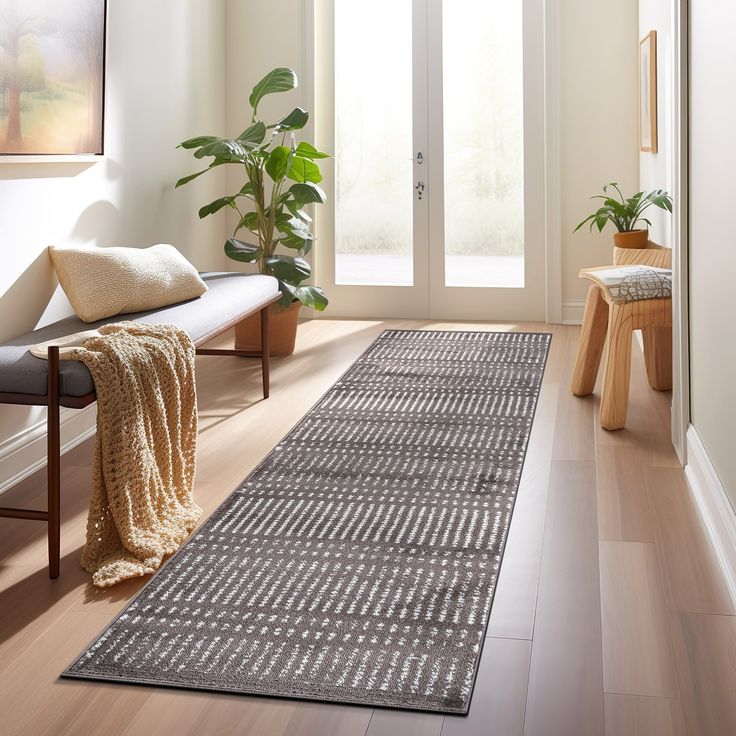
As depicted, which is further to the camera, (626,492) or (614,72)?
(614,72)

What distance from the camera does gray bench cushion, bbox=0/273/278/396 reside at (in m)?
2.61

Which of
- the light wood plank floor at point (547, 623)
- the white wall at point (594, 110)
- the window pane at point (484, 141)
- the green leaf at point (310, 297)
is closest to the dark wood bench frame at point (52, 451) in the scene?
the light wood plank floor at point (547, 623)

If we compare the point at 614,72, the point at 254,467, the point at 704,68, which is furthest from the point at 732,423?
the point at 614,72

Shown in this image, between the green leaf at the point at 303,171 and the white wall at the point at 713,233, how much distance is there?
2307mm

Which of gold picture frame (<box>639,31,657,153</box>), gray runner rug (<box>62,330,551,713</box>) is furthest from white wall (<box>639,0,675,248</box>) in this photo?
gray runner rug (<box>62,330,551,713</box>)

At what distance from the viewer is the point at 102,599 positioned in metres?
2.38

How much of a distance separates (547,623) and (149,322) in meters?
1.69

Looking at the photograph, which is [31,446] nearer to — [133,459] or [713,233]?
[133,459]

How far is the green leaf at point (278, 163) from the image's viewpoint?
16.0 feet

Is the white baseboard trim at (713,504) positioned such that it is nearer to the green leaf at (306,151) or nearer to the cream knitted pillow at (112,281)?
the cream knitted pillow at (112,281)

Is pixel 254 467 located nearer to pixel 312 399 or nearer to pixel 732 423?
pixel 312 399

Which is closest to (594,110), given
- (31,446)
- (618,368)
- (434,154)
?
(434,154)

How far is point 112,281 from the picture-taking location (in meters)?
3.42

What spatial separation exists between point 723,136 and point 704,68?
41 cm
